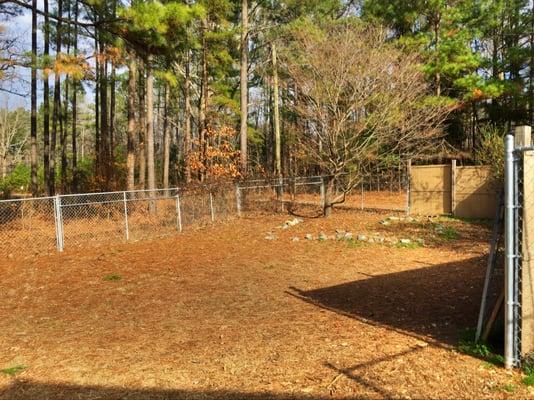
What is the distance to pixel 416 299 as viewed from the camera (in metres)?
5.91

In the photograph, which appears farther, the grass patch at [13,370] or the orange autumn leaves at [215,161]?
the orange autumn leaves at [215,161]

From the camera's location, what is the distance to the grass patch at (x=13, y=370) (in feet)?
13.6

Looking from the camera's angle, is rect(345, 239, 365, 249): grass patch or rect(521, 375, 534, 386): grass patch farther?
rect(345, 239, 365, 249): grass patch

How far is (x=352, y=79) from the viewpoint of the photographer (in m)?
13.6

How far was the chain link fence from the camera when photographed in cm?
1138

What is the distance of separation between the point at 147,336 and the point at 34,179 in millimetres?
16589

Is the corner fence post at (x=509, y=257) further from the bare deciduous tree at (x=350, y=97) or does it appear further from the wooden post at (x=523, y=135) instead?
the bare deciduous tree at (x=350, y=97)

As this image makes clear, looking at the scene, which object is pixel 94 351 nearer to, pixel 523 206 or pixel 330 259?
pixel 523 206

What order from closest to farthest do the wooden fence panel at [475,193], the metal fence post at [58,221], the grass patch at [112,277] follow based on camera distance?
1. the grass patch at [112,277]
2. the metal fence post at [58,221]
3. the wooden fence panel at [475,193]

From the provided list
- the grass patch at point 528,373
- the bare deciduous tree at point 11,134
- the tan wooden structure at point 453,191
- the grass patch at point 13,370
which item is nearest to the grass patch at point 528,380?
the grass patch at point 528,373

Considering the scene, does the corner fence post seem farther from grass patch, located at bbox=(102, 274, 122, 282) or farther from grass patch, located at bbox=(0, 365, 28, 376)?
grass patch, located at bbox=(102, 274, 122, 282)

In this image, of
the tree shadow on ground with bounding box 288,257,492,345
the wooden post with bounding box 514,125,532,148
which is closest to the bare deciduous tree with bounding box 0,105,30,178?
the tree shadow on ground with bounding box 288,257,492,345

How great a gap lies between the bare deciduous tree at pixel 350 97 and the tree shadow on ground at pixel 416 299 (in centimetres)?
697

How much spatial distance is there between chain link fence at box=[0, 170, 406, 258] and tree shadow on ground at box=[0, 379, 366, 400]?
6.61 metres
